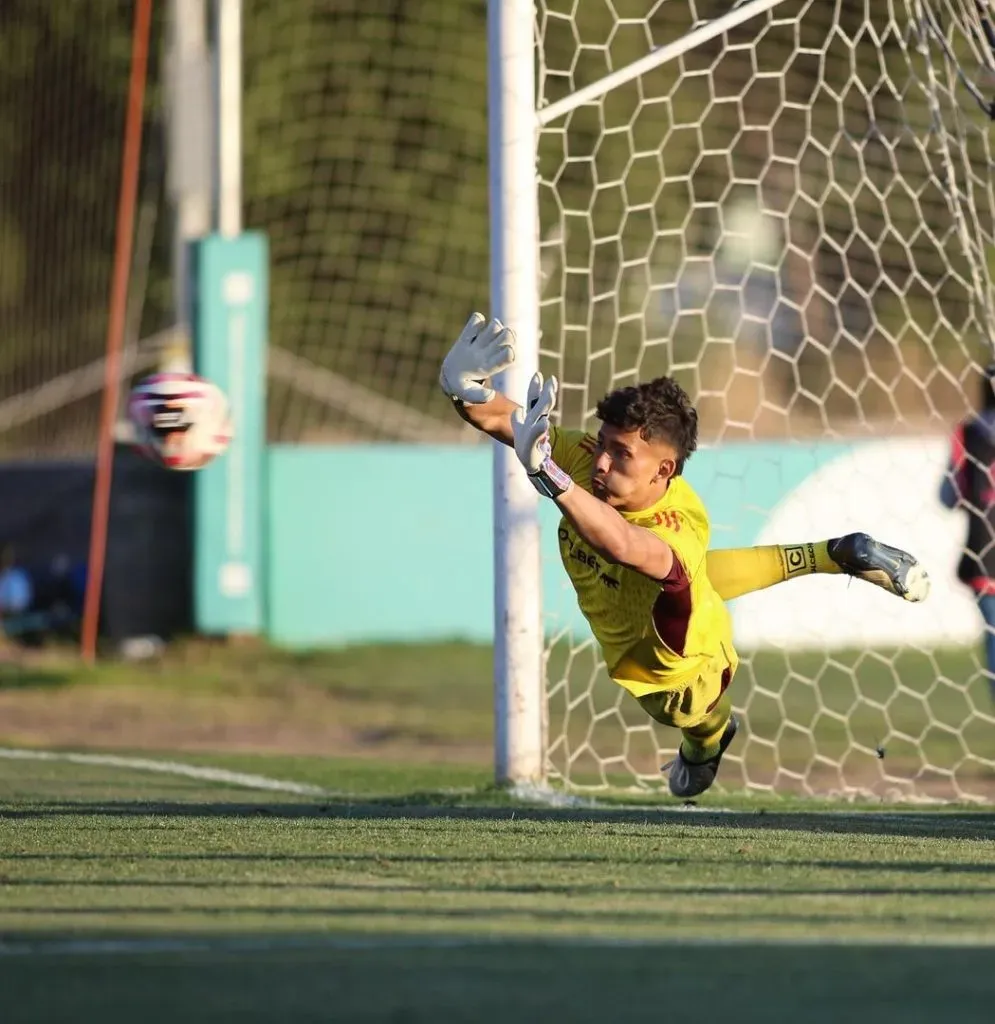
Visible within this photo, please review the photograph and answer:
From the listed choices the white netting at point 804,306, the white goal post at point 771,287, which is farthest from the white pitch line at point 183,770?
the white netting at point 804,306

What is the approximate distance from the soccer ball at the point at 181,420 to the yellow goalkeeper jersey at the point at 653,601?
1.72 meters

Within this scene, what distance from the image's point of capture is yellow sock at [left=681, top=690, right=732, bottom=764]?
7391mm

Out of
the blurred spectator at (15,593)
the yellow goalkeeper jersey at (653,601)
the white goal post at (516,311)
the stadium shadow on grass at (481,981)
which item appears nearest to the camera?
the stadium shadow on grass at (481,981)

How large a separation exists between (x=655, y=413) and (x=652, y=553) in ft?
1.84

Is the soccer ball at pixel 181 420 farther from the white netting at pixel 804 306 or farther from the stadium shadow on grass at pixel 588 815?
the white netting at pixel 804 306

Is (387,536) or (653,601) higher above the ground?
(387,536)

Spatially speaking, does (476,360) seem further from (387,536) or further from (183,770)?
(387,536)

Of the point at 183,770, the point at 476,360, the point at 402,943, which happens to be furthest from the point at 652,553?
the point at 183,770

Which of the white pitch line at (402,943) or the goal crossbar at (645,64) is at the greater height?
the goal crossbar at (645,64)

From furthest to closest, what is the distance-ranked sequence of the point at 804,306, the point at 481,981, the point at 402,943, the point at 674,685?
the point at 804,306, the point at 674,685, the point at 402,943, the point at 481,981

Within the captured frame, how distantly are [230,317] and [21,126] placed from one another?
321 inches

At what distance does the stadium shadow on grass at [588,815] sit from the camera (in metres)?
6.71

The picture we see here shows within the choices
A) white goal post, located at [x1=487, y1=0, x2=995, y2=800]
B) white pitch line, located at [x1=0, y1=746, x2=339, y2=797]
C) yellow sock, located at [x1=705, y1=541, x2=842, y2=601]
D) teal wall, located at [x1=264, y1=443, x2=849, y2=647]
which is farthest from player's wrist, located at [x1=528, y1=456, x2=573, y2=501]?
teal wall, located at [x1=264, y1=443, x2=849, y2=647]

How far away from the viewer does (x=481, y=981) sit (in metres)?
4.15
